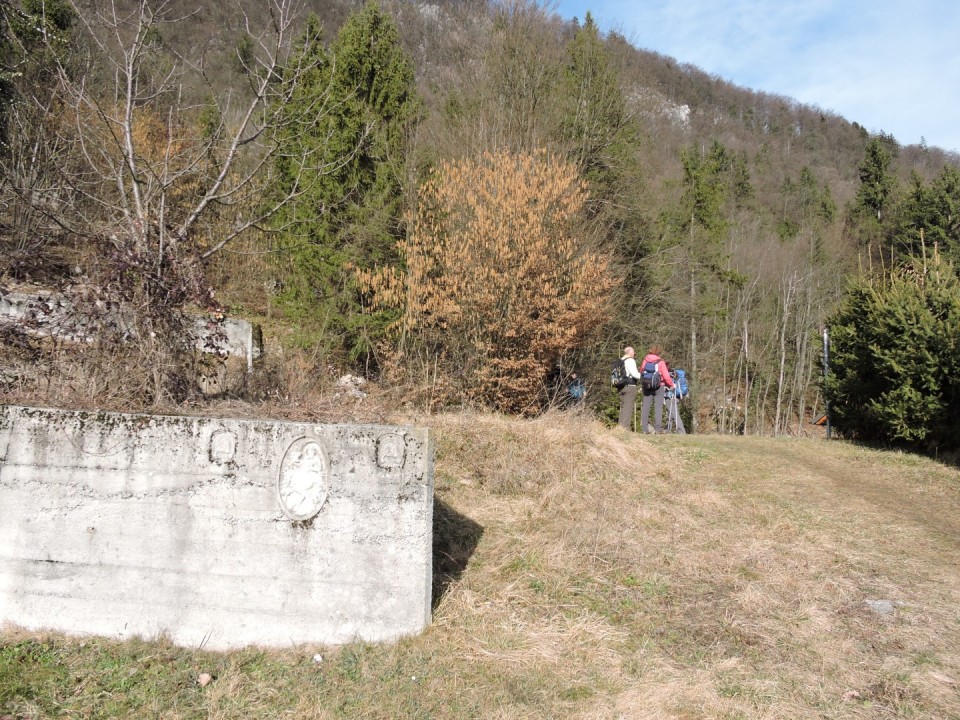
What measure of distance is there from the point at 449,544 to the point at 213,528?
2187 millimetres

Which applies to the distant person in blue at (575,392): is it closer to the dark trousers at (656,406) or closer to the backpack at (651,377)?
the dark trousers at (656,406)

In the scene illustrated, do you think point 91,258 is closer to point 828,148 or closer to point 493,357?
point 493,357

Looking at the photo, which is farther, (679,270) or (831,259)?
(831,259)

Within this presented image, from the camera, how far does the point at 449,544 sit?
6199mm

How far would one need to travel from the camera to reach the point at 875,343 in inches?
503

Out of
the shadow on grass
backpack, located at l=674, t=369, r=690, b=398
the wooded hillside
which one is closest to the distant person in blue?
the wooded hillside

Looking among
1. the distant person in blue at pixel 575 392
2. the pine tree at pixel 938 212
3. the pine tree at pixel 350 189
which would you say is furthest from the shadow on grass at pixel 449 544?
the pine tree at pixel 938 212

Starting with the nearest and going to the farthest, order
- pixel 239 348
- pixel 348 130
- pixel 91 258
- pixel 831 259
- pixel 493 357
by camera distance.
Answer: pixel 91 258
pixel 239 348
pixel 493 357
pixel 348 130
pixel 831 259

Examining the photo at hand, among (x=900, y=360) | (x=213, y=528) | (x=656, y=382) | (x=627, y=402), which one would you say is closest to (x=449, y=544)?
(x=213, y=528)

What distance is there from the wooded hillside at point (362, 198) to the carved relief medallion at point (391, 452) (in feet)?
6.39

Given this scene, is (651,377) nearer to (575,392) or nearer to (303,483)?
(575,392)

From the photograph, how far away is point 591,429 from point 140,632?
678 centimetres

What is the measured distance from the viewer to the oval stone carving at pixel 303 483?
4613 mm

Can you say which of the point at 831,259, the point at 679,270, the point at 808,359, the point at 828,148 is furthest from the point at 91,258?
the point at 828,148
